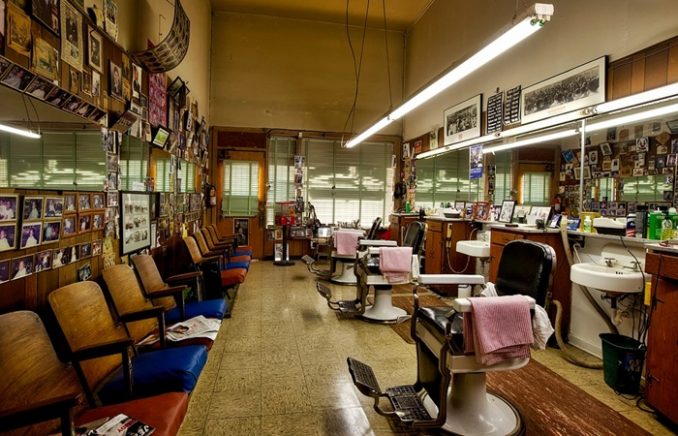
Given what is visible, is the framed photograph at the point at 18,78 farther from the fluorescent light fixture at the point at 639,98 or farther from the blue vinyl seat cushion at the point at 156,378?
the fluorescent light fixture at the point at 639,98

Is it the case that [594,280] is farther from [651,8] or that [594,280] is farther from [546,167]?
[651,8]

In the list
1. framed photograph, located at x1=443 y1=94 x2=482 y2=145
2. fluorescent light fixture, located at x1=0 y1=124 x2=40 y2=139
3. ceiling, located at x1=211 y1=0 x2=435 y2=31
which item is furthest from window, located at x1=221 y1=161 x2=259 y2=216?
fluorescent light fixture, located at x1=0 y1=124 x2=40 y2=139

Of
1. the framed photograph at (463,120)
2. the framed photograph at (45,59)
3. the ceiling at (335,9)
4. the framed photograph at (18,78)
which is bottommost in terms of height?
the framed photograph at (18,78)

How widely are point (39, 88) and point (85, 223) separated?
2.67ft

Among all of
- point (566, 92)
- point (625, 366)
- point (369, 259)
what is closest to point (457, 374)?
point (625, 366)

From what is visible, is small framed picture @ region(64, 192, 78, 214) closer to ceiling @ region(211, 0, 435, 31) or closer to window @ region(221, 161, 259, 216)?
window @ region(221, 161, 259, 216)

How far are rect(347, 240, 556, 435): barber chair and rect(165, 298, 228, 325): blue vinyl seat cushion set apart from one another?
112 cm

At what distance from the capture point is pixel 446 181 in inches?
252

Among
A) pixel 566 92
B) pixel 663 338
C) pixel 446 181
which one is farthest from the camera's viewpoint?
pixel 446 181

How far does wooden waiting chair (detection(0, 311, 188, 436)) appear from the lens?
140cm

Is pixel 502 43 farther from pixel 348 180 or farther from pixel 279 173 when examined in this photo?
pixel 279 173

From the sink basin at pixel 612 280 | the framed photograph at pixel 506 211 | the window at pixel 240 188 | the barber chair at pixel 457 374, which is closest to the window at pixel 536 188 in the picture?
the framed photograph at pixel 506 211

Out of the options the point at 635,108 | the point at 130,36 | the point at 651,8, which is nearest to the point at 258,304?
the point at 130,36

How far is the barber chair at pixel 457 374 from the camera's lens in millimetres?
1980
